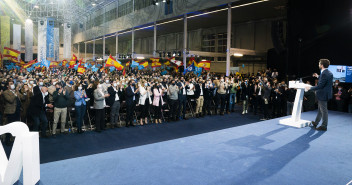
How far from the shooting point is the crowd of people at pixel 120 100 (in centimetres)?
799

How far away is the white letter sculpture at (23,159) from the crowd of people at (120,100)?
5301mm

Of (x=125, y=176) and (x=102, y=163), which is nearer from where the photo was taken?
(x=125, y=176)

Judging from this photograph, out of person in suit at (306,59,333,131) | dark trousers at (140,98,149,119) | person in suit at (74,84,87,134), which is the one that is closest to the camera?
person in suit at (306,59,333,131)

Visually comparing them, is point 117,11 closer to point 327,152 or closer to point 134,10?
point 134,10

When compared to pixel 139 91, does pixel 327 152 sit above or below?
below

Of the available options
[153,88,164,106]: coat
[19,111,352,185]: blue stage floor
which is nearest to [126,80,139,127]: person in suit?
[153,88,164,106]: coat

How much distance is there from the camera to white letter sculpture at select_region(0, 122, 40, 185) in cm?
271

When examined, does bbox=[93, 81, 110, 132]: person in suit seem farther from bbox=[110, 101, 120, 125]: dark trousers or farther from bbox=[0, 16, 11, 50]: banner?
bbox=[0, 16, 11, 50]: banner

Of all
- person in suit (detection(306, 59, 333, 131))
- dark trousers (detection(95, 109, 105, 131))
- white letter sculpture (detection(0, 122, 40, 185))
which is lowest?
dark trousers (detection(95, 109, 105, 131))

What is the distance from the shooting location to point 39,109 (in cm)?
786

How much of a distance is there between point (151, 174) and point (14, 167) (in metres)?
1.58

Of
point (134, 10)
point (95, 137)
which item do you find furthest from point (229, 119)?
point (134, 10)

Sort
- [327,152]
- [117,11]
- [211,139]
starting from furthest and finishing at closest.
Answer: [117,11] → [211,139] → [327,152]

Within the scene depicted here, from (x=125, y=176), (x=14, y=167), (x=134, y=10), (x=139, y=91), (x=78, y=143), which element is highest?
(x=134, y=10)
